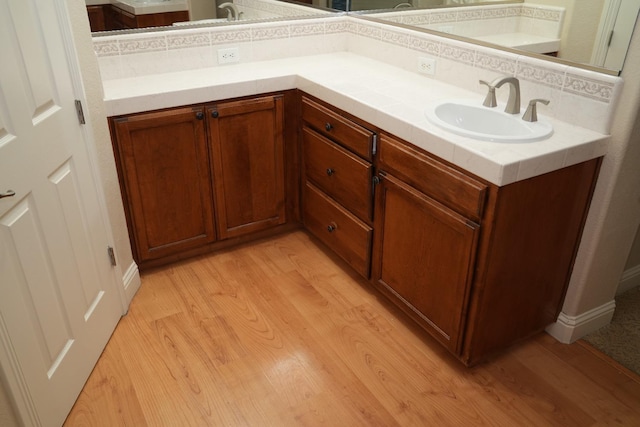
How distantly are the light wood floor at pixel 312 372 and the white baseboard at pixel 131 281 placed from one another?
0.12 ft

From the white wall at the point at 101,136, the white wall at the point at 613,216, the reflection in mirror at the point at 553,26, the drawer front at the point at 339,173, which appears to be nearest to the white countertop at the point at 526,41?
the reflection in mirror at the point at 553,26

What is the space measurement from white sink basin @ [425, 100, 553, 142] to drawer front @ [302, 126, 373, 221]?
1.22 feet

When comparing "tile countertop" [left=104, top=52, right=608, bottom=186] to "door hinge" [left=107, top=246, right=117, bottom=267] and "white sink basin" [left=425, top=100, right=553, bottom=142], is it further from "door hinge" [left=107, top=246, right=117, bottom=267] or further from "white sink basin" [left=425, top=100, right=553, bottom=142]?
"door hinge" [left=107, top=246, right=117, bottom=267]

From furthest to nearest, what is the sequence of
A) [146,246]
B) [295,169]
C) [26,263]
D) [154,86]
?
[295,169] → [146,246] → [154,86] → [26,263]

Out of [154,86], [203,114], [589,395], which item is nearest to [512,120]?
[589,395]

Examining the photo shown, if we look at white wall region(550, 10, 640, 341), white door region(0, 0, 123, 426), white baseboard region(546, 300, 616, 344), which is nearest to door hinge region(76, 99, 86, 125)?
white door region(0, 0, 123, 426)

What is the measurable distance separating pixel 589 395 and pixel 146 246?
2.00m

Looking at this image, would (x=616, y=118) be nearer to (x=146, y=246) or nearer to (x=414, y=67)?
(x=414, y=67)

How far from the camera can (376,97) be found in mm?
2195

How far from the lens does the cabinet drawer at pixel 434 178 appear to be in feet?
5.50

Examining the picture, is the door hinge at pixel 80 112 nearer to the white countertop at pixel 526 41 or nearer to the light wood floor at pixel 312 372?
the light wood floor at pixel 312 372

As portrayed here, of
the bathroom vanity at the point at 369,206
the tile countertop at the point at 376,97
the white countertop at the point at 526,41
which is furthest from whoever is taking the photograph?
the white countertop at the point at 526,41

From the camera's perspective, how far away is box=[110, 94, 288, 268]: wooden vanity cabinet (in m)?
2.31

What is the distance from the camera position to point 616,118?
5.75 feet
